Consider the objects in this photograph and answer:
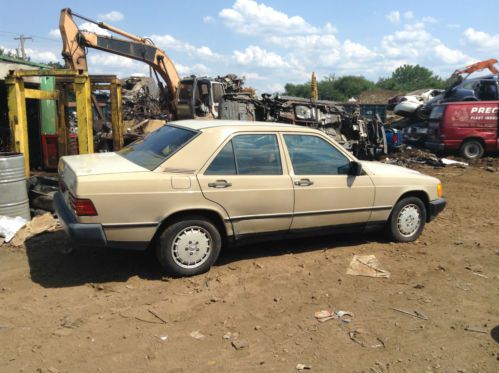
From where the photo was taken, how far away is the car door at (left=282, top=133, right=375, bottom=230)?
5031 mm

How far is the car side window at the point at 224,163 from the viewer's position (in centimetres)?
459

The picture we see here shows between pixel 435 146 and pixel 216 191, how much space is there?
459 inches

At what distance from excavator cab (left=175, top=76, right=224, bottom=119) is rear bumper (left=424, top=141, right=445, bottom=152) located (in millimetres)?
6750

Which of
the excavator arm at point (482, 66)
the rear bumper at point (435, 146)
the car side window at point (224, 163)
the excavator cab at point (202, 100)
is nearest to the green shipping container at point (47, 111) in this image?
the excavator cab at point (202, 100)

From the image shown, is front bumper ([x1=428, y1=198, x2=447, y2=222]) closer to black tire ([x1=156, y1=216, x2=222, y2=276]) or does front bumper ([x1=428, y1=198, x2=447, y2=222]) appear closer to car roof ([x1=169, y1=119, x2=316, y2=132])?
car roof ([x1=169, y1=119, x2=316, y2=132])

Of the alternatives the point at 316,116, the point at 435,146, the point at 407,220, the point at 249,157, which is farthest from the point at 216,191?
the point at 435,146

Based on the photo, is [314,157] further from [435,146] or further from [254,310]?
[435,146]

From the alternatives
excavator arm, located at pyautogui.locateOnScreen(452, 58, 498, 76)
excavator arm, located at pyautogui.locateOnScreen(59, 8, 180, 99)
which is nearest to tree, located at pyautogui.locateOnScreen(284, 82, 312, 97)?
excavator arm, located at pyautogui.locateOnScreen(452, 58, 498, 76)

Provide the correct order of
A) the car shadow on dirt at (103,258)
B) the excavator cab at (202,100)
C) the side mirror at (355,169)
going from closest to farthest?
the car shadow on dirt at (103,258) → the side mirror at (355,169) → the excavator cab at (202,100)

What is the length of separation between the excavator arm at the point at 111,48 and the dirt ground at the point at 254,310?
885 centimetres

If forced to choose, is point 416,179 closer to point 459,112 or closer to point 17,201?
point 17,201

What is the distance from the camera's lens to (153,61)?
50.2ft

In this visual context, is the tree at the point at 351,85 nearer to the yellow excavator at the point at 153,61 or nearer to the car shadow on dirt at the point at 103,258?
the yellow excavator at the point at 153,61

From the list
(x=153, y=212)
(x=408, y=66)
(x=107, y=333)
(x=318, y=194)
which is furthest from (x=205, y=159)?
(x=408, y=66)
